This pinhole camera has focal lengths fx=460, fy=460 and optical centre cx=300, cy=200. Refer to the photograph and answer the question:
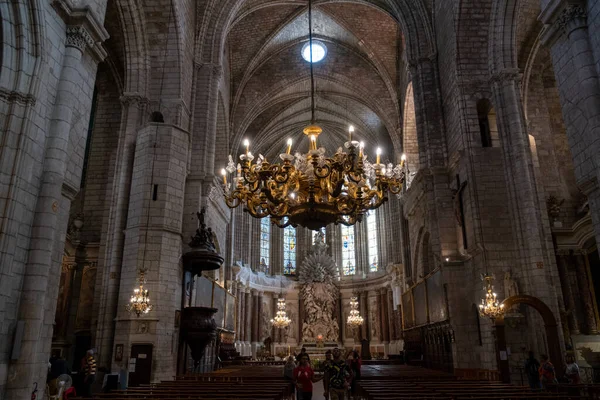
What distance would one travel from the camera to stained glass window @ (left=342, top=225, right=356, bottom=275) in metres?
32.1

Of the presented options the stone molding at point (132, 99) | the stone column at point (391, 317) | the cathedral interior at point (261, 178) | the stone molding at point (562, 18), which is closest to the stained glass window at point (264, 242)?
the cathedral interior at point (261, 178)

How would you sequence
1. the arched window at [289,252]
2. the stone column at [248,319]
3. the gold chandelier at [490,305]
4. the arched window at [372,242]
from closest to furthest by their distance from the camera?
the gold chandelier at [490,305]
the stone column at [248,319]
the arched window at [372,242]
the arched window at [289,252]

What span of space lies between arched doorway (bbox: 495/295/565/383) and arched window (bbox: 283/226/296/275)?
886 inches

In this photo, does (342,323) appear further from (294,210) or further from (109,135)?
(294,210)

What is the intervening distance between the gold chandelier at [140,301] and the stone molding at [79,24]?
583 centimetres

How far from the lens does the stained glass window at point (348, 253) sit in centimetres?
3212

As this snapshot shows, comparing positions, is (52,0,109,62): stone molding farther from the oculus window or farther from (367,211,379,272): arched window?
(367,211,379,272): arched window

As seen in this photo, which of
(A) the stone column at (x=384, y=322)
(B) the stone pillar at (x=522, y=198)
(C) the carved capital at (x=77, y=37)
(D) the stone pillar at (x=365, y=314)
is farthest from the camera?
(D) the stone pillar at (x=365, y=314)

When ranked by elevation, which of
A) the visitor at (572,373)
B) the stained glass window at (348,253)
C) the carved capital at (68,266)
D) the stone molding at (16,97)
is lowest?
the visitor at (572,373)

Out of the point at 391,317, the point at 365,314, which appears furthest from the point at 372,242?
the point at 391,317

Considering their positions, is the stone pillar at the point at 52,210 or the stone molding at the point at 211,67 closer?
the stone pillar at the point at 52,210

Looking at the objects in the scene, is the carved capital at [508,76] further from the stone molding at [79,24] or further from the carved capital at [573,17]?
the stone molding at [79,24]

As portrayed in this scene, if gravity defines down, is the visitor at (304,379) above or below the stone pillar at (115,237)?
below

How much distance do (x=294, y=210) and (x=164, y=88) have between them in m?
6.89
